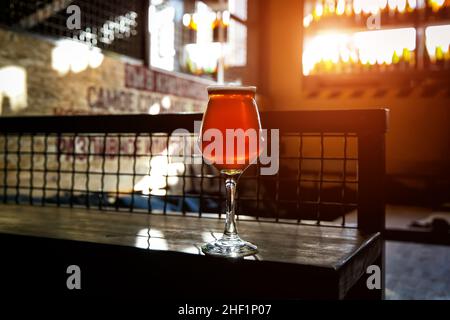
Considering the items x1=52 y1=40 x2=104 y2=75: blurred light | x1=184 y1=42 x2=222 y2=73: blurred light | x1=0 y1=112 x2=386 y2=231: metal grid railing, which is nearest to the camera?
x1=0 y1=112 x2=386 y2=231: metal grid railing

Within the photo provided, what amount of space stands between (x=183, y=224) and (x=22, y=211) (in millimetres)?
801

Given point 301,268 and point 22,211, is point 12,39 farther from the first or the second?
point 301,268

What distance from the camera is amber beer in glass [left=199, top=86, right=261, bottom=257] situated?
3.82ft

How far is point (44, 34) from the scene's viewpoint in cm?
493

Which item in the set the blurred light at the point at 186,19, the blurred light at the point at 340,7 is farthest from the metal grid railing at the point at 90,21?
the blurred light at the point at 340,7

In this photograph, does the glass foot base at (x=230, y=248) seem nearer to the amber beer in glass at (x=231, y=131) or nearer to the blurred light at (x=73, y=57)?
the amber beer in glass at (x=231, y=131)

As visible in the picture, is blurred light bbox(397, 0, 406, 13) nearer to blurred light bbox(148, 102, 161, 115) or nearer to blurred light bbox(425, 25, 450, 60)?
blurred light bbox(425, 25, 450, 60)

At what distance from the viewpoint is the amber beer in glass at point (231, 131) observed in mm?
1163

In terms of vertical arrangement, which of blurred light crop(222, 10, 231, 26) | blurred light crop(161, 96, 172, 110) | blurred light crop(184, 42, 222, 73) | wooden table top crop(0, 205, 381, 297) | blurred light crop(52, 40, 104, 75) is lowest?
wooden table top crop(0, 205, 381, 297)

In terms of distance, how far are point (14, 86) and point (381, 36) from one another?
774 cm

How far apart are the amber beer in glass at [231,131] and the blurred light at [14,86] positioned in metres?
3.80

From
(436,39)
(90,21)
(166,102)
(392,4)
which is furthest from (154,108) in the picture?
(436,39)

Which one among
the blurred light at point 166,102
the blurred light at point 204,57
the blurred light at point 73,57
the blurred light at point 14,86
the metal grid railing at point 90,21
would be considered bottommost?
the blurred light at point 14,86

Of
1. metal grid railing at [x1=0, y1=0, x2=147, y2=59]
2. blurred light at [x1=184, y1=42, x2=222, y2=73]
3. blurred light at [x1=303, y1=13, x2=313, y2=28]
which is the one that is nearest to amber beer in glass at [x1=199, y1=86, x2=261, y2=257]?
metal grid railing at [x1=0, y1=0, x2=147, y2=59]
